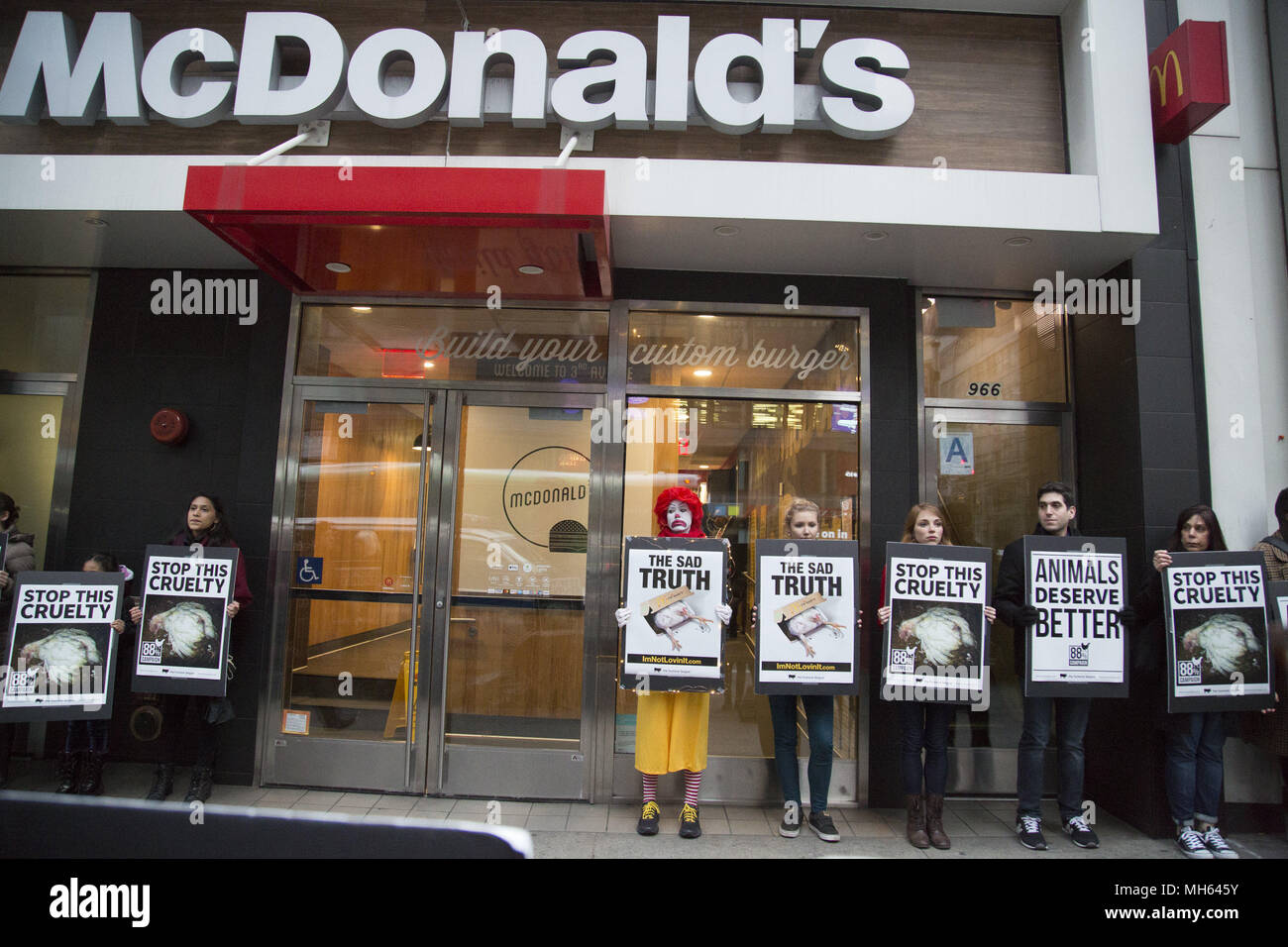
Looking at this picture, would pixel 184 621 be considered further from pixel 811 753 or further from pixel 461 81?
pixel 811 753

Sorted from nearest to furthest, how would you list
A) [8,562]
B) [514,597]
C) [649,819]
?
[649,819] < [8,562] < [514,597]

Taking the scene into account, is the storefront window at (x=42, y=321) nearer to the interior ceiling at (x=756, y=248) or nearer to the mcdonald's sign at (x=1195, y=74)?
the interior ceiling at (x=756, y=248)

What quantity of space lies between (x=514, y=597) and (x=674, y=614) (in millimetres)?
1141

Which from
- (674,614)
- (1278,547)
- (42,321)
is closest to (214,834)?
(674,614)

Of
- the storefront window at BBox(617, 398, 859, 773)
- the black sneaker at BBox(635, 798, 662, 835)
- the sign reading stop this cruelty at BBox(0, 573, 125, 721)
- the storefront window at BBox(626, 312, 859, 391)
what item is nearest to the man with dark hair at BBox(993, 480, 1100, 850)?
the storefront window at BBox(617, 398, 859, 773)

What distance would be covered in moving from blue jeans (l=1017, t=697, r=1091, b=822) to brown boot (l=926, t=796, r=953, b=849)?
482mm

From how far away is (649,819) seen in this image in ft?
12.1

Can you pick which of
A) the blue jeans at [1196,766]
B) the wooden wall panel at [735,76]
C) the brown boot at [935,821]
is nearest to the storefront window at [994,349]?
the wooden wall panel at [735,76]

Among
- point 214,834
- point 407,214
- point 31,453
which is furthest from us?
point 31,453

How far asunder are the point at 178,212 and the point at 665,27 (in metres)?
2.96

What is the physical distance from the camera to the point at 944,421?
446 centimetres

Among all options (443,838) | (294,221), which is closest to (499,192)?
(294,221)

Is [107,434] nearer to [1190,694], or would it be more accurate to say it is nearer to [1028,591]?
[1028,591]
